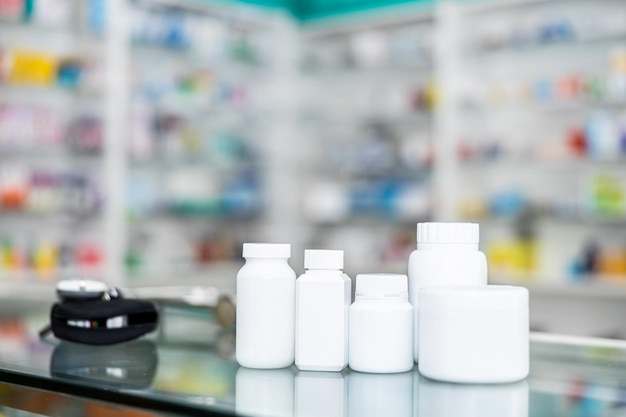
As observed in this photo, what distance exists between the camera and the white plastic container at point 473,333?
0.93 meters

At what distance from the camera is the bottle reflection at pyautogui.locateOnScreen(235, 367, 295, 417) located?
0.81 meters

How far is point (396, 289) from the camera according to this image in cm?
101

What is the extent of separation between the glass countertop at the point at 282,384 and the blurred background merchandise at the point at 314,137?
3.56 metres

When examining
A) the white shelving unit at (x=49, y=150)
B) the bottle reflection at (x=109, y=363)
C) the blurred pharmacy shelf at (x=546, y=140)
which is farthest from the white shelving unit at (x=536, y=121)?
the bottle reflection at (x=109, y=363)

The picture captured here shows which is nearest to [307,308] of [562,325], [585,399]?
[585,399]

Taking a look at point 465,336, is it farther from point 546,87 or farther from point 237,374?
point 546,87

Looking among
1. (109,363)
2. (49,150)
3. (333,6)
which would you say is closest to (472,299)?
(109,363)

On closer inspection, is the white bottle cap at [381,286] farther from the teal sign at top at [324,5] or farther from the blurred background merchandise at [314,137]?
the teal sign at top at [324,5]

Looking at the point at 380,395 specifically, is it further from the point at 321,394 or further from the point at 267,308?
the point at 267,308

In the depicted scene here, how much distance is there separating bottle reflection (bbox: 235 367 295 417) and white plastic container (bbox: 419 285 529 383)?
0.58 ft

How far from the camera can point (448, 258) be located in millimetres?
1075

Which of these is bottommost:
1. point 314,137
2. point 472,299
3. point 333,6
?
point 472,299

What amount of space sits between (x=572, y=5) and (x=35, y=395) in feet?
16.8

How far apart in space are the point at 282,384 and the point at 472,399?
22 centimetres
